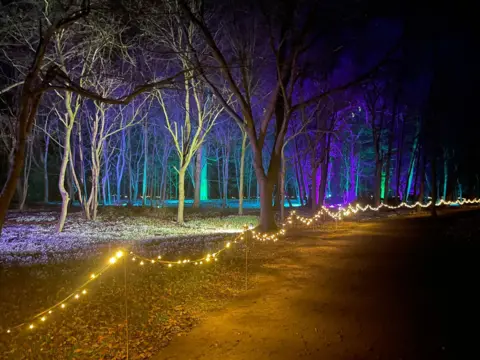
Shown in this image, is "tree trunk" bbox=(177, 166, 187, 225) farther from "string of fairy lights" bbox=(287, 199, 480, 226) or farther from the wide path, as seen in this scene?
the wide path

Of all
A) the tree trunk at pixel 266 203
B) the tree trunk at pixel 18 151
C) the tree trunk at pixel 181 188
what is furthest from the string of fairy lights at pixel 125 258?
the tree trunk at pixel 181 188

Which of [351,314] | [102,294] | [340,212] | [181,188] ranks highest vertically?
[181,188]

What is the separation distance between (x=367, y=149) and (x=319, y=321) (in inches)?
1721

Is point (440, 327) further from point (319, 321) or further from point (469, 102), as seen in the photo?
point (469, 102)

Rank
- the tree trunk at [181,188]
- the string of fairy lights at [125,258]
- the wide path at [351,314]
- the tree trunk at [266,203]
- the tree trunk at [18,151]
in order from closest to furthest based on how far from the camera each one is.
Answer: the wide path at [351,314]
the string of fairy lights at [125,258]
the tree trunk at [18,151]
the tree trunk at [266,203]
the tree trunk at [181,188]

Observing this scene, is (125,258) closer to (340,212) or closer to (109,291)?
(109,291)

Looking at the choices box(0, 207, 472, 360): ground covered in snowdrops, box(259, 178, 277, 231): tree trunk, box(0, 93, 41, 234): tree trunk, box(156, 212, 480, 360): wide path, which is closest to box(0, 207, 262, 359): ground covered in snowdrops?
box(0, 207, 472, 360): ground covered in snowdrops

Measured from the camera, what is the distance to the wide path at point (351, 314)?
529 cm

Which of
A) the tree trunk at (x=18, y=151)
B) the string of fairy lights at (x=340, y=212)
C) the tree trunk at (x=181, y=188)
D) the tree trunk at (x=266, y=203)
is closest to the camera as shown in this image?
the tree trunk at (x=18, y=151)

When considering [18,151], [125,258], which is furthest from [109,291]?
[18,151]

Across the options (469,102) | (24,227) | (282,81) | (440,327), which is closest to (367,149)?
(469,102)

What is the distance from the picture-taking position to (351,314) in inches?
267

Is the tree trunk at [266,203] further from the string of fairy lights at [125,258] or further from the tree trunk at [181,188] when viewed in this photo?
the tree trunk at [181,188]

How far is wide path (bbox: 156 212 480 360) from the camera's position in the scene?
17.4 ft
